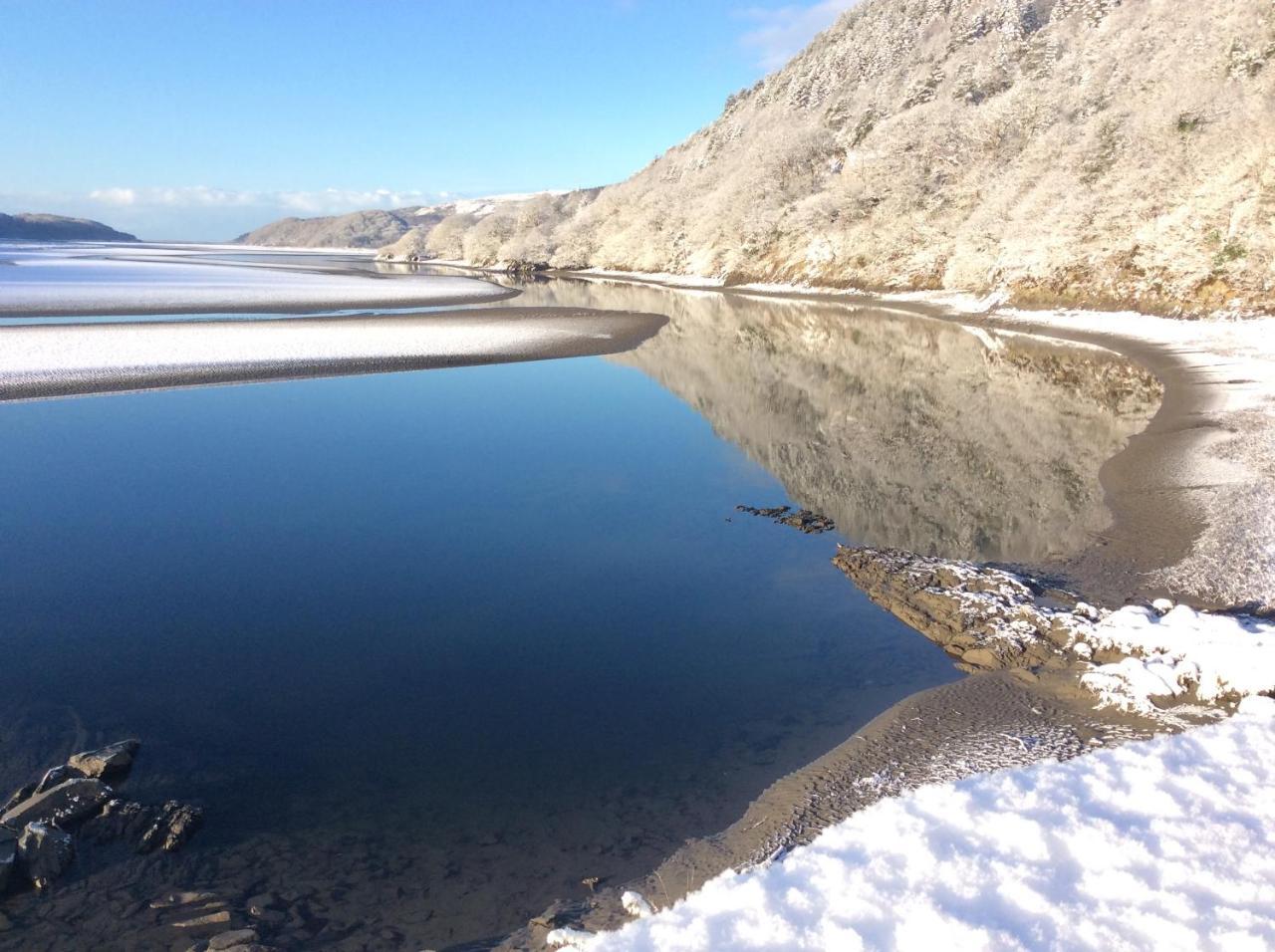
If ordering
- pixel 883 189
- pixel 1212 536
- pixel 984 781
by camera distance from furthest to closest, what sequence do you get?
pixel 883 189, pixel 1212 536, pixel 984 781

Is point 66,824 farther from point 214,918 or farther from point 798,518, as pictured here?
point 798,518

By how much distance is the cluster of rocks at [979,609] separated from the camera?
25.2 feet

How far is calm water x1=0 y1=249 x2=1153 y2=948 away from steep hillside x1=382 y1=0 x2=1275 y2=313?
14.8 m

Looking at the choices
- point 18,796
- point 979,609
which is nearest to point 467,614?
point 18,796

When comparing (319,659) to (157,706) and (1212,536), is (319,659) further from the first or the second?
(1212,536)

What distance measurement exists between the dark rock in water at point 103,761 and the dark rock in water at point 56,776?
3 cm

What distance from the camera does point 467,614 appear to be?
9.19m

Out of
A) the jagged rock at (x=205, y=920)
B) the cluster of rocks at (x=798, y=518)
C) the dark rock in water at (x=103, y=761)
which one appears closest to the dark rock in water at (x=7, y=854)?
the dark rock in water at (x=103, y=761)

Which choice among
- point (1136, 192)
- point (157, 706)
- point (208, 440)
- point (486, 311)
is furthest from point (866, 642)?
point (486, 311)

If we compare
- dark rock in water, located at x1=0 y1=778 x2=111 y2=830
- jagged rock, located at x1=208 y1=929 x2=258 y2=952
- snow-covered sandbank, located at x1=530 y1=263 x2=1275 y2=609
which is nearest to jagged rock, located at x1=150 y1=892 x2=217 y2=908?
jagged rock, located at x1=208 y1=929 x2=258 y2=952

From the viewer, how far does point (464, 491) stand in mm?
14102

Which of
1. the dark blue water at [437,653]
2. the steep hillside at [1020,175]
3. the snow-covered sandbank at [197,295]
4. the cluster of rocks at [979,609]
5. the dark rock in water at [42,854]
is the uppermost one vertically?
the steep hillside at [1020,175]

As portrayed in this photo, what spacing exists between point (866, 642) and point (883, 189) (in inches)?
2174

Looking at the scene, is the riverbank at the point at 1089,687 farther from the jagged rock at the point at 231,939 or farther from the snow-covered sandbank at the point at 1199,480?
the jagged rock at the point at 231,939
